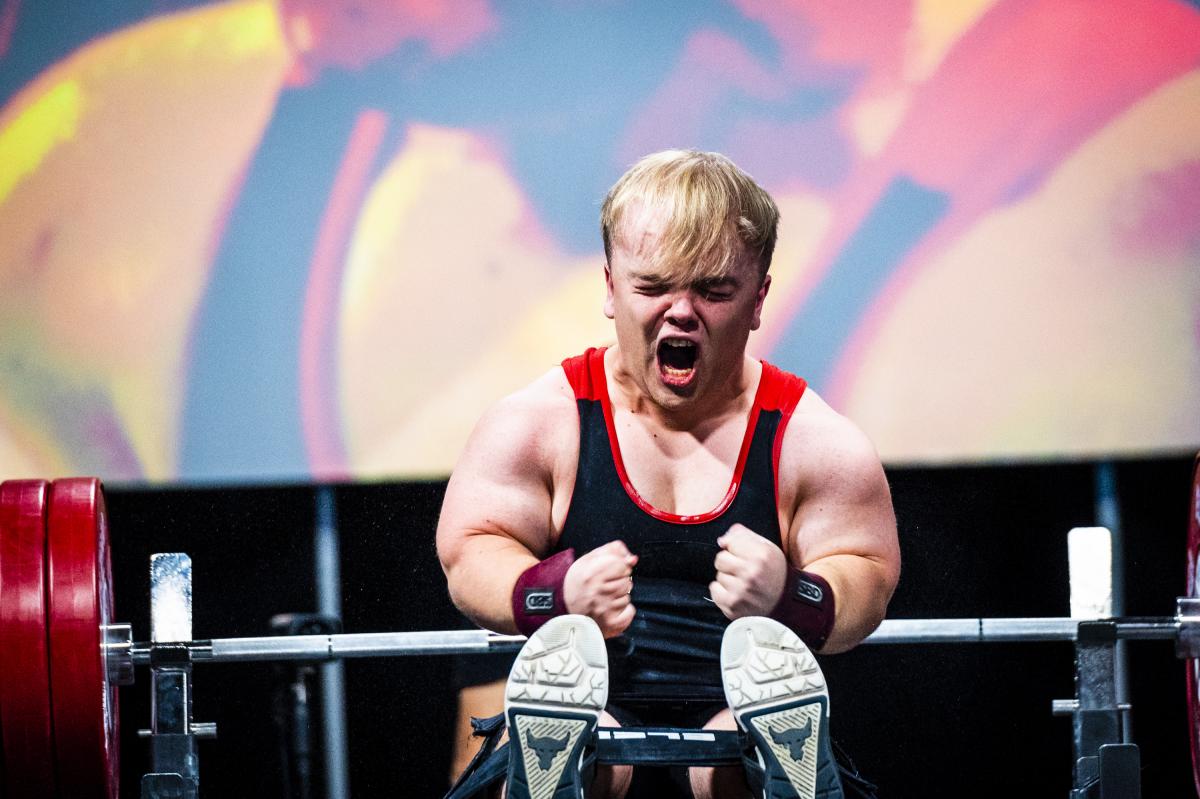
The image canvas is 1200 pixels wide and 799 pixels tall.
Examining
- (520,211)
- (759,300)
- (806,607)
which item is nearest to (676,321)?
(759,300)

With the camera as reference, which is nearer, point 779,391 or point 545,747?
point 545,747

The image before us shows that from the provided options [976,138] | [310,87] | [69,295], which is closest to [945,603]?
[976,138]

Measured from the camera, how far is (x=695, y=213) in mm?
1937

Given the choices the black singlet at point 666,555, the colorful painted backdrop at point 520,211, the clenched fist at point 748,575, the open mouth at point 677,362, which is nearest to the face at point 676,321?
the open mouth at point 677,362

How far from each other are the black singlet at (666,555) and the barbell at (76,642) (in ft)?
1.10

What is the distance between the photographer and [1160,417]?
9.42 feet

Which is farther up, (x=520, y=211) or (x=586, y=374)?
(x=520, y=211)

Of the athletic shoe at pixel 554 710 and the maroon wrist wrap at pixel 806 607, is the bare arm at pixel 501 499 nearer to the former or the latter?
A: the athletic shoe at pixel 554 710

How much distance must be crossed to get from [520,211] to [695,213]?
992mm

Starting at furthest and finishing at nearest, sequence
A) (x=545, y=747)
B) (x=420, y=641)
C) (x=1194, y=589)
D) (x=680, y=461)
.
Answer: (x=1194, y=589) < (x=420, y=641) < (x=680, y=461) < (x=545, y=747)

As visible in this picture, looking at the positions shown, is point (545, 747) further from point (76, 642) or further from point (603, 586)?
point (76, 642)

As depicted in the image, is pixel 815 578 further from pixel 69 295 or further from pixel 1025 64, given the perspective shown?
pixel 69 295

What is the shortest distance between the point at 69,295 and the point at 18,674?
964 mm

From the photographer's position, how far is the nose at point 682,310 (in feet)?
6.38
